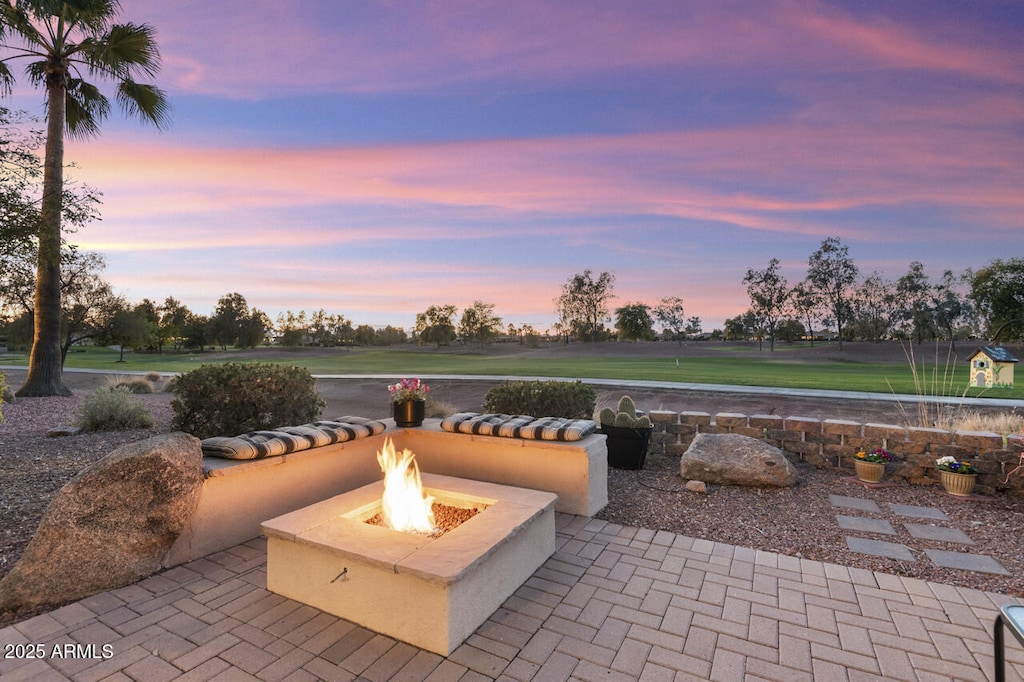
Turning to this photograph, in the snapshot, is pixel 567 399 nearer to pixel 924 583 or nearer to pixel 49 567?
pixel 924 583

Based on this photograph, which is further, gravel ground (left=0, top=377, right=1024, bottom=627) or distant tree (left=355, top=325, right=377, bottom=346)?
distant tree (left=355, top=325, right=377, bottom=346)

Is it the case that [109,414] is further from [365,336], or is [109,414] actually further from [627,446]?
[365,336]

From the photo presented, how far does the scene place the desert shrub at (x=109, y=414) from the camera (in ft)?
23.4

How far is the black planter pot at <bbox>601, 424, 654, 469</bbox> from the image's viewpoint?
5652mm

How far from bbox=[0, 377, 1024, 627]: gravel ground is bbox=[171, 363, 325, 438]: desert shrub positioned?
1.05 meters

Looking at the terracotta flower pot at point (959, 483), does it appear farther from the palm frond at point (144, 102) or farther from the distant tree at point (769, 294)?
the distant tree at point (769, 294)

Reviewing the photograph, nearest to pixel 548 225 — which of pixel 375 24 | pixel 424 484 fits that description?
pixel 375 24

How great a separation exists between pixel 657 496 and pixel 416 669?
3266 mm

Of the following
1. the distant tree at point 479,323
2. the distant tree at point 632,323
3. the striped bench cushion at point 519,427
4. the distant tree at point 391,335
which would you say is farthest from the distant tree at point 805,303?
the striped bench cushion at point 519,427

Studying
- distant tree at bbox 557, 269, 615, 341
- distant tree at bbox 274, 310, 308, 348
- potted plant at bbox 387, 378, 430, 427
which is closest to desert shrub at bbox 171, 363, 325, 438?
potted plant at bbox 387, 378, 430, 427

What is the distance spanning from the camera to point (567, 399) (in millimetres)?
6738

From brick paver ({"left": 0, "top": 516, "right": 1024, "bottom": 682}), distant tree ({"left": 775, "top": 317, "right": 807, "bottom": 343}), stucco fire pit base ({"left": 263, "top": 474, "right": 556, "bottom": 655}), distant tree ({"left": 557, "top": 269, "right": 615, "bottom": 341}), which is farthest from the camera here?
distant tree ({"left": 557, "top": 269, "right": 615, "bottom": 341})

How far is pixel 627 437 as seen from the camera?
5680 mm

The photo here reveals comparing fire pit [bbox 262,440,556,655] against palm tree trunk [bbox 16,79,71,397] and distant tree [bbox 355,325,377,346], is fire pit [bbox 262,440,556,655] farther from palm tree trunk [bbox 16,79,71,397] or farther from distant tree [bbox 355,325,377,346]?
distant tree [bbox 355,325,377,346]
